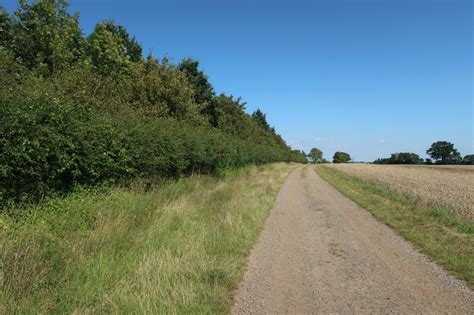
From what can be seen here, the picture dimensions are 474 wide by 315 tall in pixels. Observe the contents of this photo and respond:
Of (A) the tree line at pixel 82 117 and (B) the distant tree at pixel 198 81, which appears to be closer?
(A) the tree line at pixel 82 117

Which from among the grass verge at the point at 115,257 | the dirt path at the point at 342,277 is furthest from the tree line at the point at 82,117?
the dirt path at the point at 342,277

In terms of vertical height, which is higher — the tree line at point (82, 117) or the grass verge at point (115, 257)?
the tree line at point (82, 117)

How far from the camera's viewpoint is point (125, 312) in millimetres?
4129

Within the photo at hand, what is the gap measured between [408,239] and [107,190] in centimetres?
787

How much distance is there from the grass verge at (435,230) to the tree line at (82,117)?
798 cm

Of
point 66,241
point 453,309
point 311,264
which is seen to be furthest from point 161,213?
point 453,309

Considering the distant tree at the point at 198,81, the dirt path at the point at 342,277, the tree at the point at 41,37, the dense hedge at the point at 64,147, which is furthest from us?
the distant tree at the point at 198,81

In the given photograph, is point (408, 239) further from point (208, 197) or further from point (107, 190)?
point (107, 190)

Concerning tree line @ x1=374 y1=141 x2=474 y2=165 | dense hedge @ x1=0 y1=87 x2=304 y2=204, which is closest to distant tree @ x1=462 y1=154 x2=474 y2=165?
tree line @ x1=374 y1=141 x2=474 y2=165

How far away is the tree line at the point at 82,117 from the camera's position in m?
6.30

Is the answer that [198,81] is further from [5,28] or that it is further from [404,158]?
[404,158]

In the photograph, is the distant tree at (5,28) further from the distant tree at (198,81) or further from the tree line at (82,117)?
the distant tree at (198,81)

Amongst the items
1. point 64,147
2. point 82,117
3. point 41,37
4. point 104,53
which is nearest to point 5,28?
point 41,37

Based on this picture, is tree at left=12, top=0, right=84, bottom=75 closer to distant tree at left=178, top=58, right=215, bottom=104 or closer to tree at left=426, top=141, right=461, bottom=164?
distant tree at left=178, top=58, right=215, bottom=104
